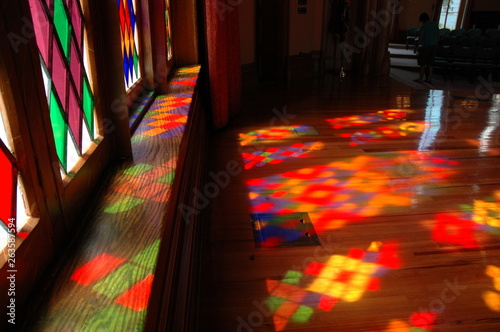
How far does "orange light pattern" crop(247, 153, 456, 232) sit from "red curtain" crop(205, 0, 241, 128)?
4.17 ft

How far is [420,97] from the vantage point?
605 cm

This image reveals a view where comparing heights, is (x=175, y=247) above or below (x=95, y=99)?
below

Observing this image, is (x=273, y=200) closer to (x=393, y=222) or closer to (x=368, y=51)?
(x=393, y=222)

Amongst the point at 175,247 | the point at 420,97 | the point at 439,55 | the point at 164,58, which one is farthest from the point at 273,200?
the point at 439,55

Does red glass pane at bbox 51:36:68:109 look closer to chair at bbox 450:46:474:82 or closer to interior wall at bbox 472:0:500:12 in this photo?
chair at bbox 450:46:474:82

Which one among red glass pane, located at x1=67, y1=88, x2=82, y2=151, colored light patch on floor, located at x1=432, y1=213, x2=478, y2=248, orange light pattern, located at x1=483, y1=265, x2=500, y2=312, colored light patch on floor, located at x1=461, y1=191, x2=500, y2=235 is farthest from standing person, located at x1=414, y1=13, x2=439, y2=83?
red glass pane, located at x1=67, y1=88, x2=82, y2=151

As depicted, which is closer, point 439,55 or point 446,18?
point 439,55

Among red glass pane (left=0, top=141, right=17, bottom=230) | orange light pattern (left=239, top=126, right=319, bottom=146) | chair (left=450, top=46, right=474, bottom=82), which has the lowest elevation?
orange light pattern (left=239, top=126, right=319, bottom=146)

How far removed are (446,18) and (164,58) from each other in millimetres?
16710

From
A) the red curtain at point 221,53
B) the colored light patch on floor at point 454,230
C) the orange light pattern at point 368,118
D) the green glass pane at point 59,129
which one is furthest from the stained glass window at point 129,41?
the orange light pattern at point 368,118

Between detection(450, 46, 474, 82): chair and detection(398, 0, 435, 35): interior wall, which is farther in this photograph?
detection(398, 0, 435, 35): interior wall

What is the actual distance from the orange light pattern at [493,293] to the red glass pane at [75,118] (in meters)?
1.78

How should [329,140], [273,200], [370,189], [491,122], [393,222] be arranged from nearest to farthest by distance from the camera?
[393,222] → [273,200] → [370,189] → [329,140] → [491,122]

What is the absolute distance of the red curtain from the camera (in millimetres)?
3605
